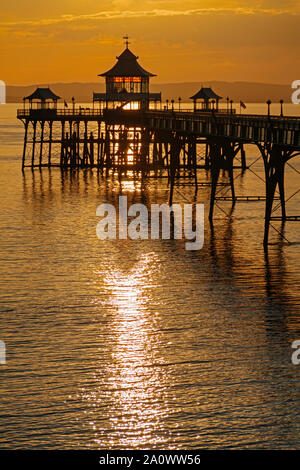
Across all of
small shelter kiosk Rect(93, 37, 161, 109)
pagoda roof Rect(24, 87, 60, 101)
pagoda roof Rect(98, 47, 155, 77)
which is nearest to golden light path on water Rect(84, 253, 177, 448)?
small shelter kiosk Rect(93, 37, 161, 109)

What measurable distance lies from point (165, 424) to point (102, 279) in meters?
17.4

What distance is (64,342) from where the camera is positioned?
95.0 feet

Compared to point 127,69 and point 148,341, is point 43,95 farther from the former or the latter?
point 148,341

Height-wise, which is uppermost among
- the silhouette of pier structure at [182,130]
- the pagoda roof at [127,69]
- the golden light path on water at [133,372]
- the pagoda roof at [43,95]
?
the pagoda roof at [127,69]

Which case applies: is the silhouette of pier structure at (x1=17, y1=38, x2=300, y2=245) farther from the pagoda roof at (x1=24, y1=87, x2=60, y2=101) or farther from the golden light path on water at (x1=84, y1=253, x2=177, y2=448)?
the golden light path on water at (x1=84, y1=253, x2=177, y2=448)

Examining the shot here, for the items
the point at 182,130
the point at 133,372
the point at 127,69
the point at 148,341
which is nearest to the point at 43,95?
the point at 127,69

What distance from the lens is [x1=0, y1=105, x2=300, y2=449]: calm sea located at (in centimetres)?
2228

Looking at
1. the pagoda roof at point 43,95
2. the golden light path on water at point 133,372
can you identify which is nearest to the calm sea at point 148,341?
the golden light path on water at point 133,372

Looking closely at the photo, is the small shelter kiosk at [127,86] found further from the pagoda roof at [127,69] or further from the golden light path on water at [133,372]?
the golden light path on water at [133,372]

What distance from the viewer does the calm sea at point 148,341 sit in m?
22.3

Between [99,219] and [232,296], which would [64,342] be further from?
[99,219]

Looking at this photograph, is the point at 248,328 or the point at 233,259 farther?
the point at 233,259
